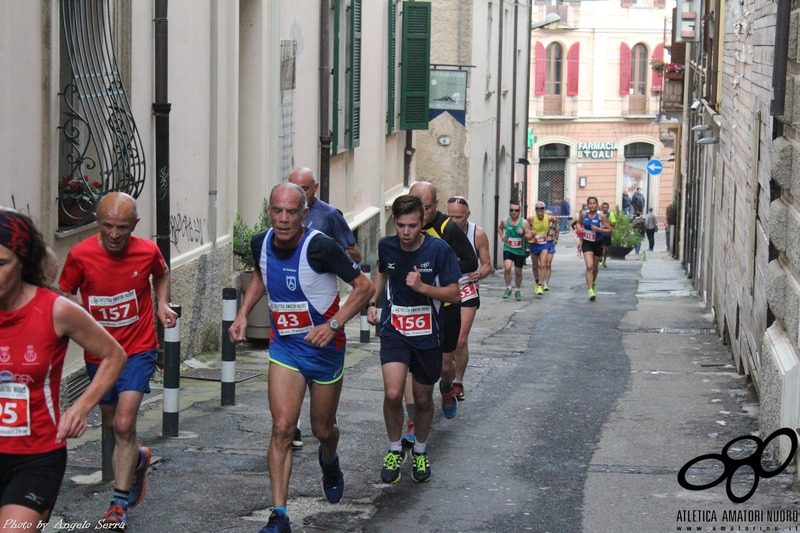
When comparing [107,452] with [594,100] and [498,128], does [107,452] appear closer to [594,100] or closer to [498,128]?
[498,128]

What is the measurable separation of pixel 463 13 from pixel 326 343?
21.5 meters

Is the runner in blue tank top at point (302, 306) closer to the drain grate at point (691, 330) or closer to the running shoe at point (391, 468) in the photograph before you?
the running shoe at point (391, 468)

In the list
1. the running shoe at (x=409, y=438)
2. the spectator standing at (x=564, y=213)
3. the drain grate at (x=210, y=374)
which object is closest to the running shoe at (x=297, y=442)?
the running shoe at (x=409, y=438)

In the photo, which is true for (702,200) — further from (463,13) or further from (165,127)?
(165,127)

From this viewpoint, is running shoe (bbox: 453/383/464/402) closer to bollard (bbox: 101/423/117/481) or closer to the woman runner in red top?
bollard (bbox: 101/423/117/481)

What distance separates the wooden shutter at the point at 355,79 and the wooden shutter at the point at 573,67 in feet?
124

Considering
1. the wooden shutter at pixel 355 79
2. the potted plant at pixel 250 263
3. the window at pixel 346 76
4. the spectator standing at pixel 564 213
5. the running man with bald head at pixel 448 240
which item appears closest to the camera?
the running man with bald head at pixel 448 240

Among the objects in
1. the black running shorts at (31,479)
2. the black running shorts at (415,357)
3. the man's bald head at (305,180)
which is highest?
the man's bald head at (305,180)

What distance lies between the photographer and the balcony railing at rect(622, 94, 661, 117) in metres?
55.3

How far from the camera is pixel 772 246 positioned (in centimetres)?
839

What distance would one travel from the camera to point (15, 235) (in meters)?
3.75

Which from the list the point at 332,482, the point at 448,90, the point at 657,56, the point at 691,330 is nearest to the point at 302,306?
the point at 332,482

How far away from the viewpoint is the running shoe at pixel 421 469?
22.1 ft

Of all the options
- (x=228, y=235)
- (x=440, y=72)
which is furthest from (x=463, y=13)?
(x=228, y=235)
